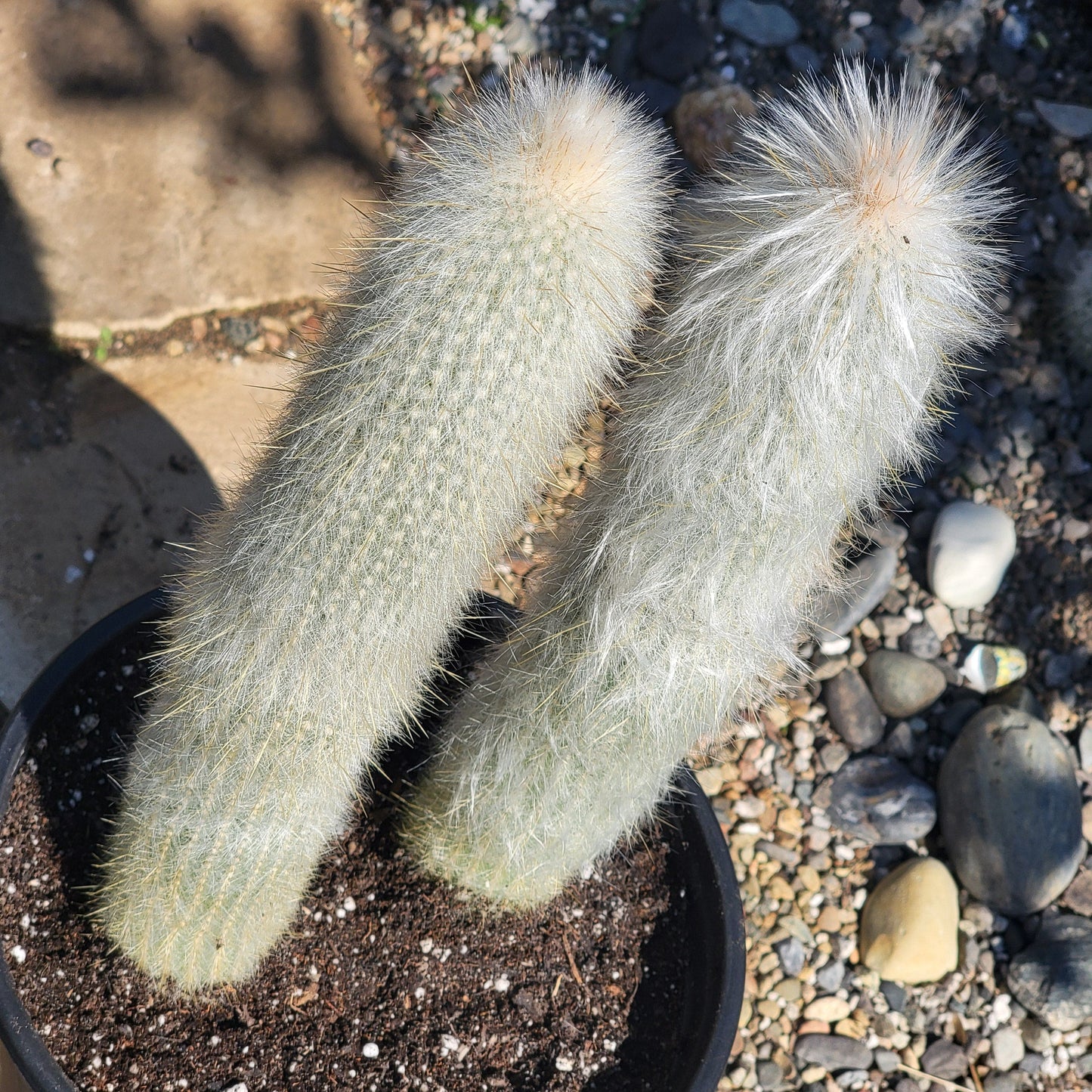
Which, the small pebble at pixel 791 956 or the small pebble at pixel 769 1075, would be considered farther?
the small pebble at pixel 791 956

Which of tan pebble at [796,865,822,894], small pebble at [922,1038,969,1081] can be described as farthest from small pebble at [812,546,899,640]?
small pebble at [922,1038,969,1081]

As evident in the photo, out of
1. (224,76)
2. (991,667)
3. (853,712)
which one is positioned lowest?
(853,712)

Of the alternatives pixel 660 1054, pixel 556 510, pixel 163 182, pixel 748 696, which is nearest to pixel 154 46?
pixel 163 182

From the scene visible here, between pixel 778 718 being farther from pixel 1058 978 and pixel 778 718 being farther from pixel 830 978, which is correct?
pixel 1058 978

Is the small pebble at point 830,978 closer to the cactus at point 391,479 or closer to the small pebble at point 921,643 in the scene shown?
the small pebble at point 921,643

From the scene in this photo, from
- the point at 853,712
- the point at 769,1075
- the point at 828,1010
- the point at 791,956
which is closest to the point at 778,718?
the point at 853,712

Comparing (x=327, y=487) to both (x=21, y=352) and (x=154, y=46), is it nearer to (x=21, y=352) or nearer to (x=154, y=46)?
(x=21, y=352)

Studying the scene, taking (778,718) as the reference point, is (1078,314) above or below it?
above

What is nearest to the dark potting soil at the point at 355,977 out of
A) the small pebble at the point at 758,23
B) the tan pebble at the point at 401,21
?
the tan pebble at the point at 401,21
